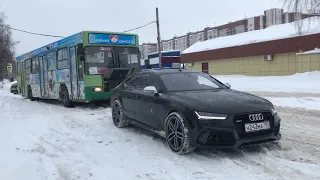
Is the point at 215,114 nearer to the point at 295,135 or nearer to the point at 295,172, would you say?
the point at 295,172

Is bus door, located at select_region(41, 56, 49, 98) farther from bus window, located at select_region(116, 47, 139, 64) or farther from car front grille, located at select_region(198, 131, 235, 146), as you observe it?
car front grille, located at select_region(198, 131, 235, 146)

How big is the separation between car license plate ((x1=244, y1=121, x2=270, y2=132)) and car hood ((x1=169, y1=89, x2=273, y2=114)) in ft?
0.74

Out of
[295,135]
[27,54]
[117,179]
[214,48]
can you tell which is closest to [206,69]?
[214,48]

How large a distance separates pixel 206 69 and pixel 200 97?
111 feet

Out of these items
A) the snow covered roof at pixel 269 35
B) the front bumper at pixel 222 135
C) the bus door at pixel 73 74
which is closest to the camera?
the front bumper at pixel 222 135

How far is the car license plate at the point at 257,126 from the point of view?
202 inches

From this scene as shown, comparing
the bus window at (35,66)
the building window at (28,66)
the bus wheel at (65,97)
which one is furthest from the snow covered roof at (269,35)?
the building window at (28,66)

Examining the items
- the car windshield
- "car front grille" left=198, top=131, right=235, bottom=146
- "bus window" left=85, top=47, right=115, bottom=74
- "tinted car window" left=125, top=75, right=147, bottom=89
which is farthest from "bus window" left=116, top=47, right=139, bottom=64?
"car front grille" left=198, top=131, right=235, bottom=146

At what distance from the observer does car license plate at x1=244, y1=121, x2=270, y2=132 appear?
16.8ft

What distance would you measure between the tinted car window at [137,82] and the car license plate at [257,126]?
2.76m

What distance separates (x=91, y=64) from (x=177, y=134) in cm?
724

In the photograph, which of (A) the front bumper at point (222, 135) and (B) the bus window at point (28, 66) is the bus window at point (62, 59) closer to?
(B) the bus window at point (28, 66)

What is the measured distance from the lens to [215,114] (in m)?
5.10

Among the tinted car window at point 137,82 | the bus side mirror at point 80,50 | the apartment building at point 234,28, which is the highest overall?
the apartment building at point 234,28
